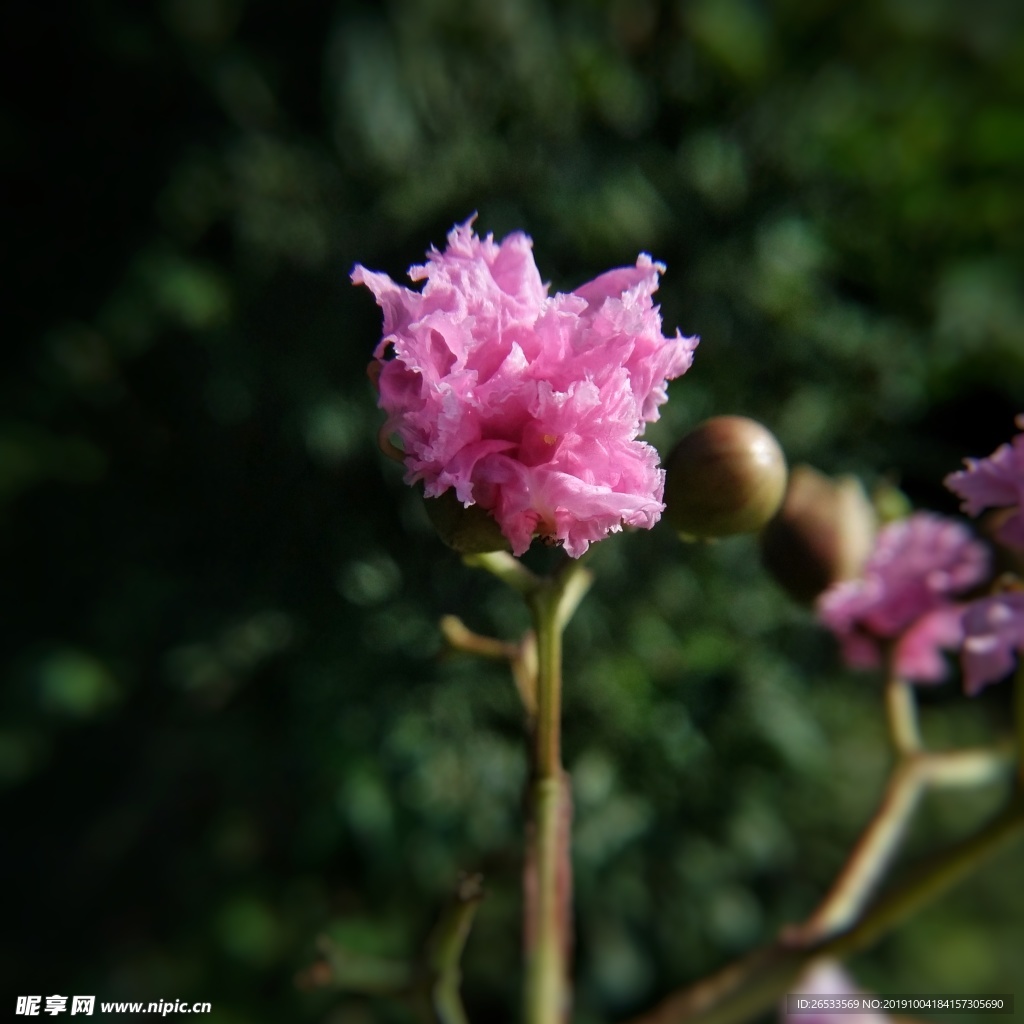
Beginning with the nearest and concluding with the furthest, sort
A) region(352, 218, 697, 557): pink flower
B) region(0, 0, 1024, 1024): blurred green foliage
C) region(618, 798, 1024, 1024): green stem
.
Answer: region(352, 218, 697, 557): pink flower → region(618, 798, 1024, 1024): green stem → region(0, 0, 1024, 1024): blurred green foliage

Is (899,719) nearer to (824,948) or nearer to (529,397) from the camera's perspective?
(824,948)

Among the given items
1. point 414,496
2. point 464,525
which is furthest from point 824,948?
point 414,496

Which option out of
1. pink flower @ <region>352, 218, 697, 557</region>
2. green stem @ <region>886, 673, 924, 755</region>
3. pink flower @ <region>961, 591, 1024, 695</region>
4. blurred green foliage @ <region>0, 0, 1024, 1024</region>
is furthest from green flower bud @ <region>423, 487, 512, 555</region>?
blurred green foliage @ <region>0, 0, 1024, 1024</region>

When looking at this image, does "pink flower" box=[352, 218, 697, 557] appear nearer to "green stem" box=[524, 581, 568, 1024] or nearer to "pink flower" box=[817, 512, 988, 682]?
"green stem" box=[524, 581, 568, 1024]

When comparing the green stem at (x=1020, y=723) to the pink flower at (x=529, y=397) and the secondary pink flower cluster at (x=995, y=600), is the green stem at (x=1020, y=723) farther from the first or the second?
the pink flower at (x=529, y=397)

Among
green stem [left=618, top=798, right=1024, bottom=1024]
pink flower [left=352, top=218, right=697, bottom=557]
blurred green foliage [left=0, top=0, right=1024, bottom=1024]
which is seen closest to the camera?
pink flower [left=352, top=218, right=697, bottom=557]

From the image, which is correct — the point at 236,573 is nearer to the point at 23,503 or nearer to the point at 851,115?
the point at 23,503
